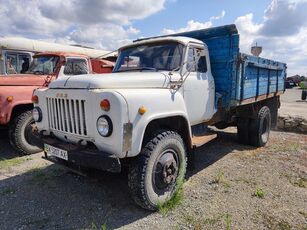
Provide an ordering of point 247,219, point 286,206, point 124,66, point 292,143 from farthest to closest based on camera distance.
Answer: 1. point 292,143
2. point 124,66
3. point 286,206
4. point 247,219

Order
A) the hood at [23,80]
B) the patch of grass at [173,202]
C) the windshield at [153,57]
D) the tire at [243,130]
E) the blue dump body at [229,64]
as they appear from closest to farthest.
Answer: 1. the patch of grass at [173,202]
2. the windshield at [153,57]
3. the blue dump body at [229,64]
4. the hood at [23,80]
5. the tire at [243,130]

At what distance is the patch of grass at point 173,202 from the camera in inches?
153

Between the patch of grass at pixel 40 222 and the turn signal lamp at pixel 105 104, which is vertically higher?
the turn signal lamp at pixel 105 104

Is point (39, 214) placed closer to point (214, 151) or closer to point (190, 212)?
point (190, 212)

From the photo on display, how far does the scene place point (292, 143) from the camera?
7586 mm

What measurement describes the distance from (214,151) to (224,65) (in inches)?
82.7

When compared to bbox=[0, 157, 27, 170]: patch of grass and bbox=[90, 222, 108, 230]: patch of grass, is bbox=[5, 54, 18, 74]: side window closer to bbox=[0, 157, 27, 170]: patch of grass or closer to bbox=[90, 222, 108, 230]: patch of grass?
bbox=[0, 157, 27, 170]: patch of grass

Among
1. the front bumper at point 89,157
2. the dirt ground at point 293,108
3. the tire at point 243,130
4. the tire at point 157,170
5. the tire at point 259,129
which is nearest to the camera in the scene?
the front bumper at point 89,157

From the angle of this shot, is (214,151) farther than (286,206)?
Yes

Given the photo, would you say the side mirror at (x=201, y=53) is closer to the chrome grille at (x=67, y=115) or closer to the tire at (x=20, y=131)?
the chrome grille at (x=67, y=115)

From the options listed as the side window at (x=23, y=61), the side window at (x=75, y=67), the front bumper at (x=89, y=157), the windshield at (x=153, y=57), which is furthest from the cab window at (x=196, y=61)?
the side window at (x=23, y=61)

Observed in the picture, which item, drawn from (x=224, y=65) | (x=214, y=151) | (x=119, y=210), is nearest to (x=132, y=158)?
(x=119, y=210)

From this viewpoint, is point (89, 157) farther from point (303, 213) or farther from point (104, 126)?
point (303, 213)

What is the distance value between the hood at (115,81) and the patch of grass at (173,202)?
1.43 metres
